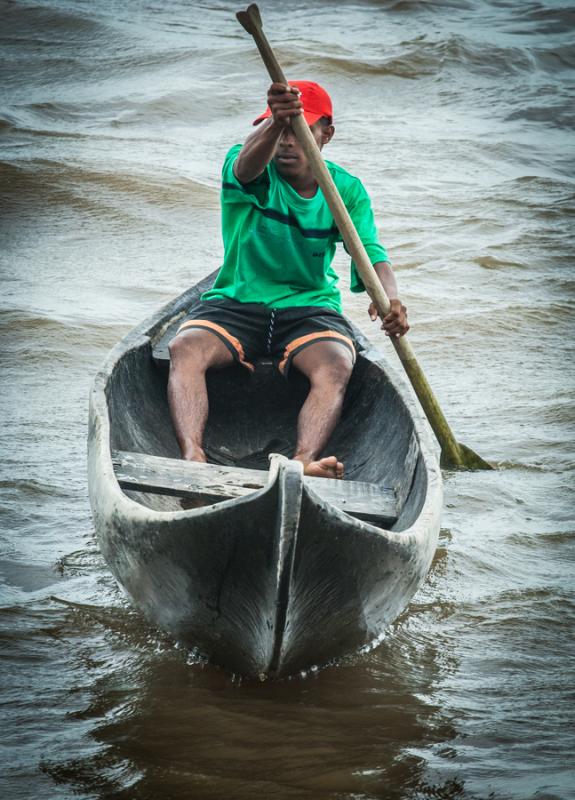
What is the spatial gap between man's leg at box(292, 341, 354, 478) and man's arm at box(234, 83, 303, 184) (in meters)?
0.67

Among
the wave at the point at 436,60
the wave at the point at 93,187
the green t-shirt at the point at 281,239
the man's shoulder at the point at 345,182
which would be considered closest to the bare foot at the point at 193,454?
the green t-shirt at the point at 281,239

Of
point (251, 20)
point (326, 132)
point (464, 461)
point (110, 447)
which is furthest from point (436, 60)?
point (110, 447)

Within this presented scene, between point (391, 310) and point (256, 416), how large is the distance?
0.79 meters

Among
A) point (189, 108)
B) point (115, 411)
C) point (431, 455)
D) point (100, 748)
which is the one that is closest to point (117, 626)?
point (100, 748)

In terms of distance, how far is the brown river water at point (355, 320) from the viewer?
2.26 meters

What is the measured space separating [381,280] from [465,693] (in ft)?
5.36

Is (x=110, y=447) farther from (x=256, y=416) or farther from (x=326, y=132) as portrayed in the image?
(x=326, y=132)

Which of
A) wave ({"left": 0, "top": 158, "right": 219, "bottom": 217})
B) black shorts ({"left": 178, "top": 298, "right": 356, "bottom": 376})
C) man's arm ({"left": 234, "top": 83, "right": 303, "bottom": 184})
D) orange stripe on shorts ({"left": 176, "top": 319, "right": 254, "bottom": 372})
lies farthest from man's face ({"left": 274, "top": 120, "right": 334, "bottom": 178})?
wave ({"left": 0, "top": 158, "right": 219, "bottom": 217})

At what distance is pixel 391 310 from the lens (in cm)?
342

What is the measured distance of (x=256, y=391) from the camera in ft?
12.6

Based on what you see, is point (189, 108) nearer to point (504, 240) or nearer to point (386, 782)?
point (504, 240)

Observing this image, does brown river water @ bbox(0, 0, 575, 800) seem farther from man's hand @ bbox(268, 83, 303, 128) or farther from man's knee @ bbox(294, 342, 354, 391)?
man's hand @ bbox(268, 83, 303, 128)

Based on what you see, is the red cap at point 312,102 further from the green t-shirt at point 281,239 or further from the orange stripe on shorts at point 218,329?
the orange stripe on shorts at point 218,329

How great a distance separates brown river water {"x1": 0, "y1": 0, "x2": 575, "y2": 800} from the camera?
226cm
